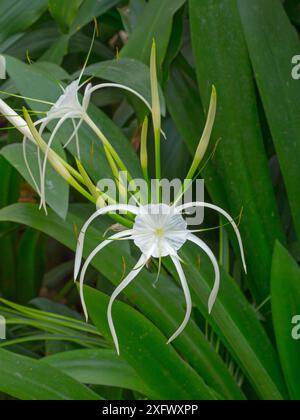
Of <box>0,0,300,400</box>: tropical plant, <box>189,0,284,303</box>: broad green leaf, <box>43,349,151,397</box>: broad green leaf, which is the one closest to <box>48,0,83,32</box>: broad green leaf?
<box>0,0,300,400</box>: tropical plant

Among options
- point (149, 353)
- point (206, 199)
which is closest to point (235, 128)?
point (206, 199)

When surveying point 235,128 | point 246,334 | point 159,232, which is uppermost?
point 235,128

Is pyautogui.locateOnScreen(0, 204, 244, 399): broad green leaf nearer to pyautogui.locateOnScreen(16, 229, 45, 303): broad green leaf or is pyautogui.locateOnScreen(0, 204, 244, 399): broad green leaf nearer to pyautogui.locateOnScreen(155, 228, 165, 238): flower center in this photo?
pyautogui.locateOnScreen(155, 228, 165, 238): flower center

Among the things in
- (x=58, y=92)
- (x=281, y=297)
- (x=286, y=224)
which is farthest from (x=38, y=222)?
(x=286, y=224)

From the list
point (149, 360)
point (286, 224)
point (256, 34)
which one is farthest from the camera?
Result: point (286, 224)

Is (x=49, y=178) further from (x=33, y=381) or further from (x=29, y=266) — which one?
(x=29, y=266)
